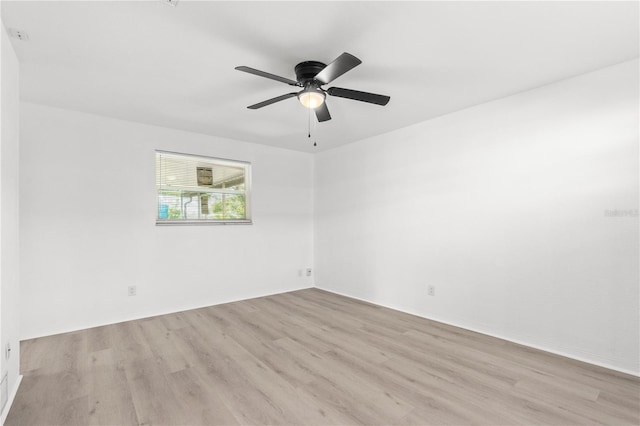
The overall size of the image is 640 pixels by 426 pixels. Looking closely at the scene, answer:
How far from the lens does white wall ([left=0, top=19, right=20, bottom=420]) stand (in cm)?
184

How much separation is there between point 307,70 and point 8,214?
7.36 ft

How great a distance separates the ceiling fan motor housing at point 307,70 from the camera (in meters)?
2.25

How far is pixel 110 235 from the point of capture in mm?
3486

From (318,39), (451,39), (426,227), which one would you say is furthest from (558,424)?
(318,39)

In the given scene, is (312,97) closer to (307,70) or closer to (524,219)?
(307,70)

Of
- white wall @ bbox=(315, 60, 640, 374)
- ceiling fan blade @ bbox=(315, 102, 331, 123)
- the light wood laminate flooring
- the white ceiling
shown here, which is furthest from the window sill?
ceiling fan blade @ bbox=(315, 102, 331, 123)

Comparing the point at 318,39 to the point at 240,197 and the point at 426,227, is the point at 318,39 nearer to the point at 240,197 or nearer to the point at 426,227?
the point at 426,227

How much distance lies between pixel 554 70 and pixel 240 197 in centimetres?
398

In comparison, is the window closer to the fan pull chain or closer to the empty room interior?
the empty room interior

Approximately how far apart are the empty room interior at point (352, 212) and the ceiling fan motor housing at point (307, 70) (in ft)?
0.09

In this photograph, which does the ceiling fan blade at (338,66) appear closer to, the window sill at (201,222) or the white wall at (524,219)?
the white wall at (524,219)

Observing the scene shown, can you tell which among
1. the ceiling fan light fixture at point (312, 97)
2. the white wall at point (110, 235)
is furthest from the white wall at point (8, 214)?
the ceiling fan light fixture at point (312, 97)

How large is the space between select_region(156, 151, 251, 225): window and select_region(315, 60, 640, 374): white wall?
2.03 meters

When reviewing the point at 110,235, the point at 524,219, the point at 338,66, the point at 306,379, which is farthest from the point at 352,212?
the point at 110,235
